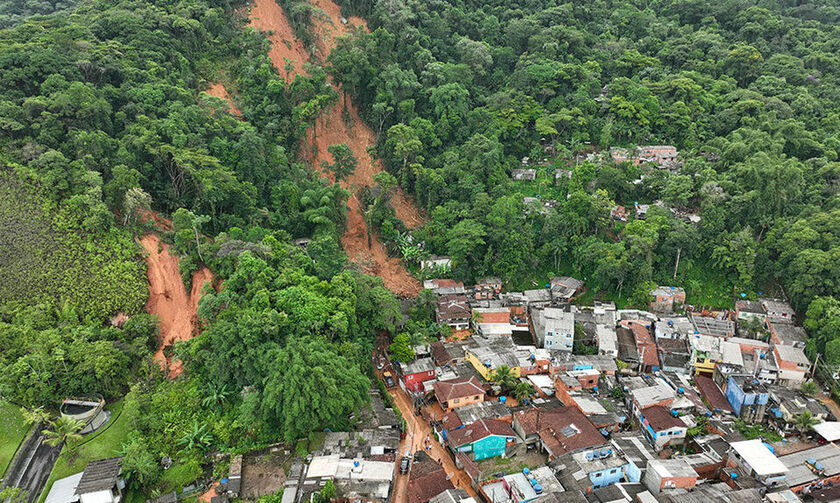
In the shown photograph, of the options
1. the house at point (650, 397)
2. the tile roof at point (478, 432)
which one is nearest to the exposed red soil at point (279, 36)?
the tile roof at point (478, 432)

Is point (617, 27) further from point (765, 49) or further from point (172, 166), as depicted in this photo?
point (172, 166)

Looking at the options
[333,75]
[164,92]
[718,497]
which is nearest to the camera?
[718,497]

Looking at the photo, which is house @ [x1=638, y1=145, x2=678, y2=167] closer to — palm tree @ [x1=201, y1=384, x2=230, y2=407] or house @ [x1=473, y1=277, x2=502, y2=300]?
house @ [x1=473, y1=277, x2=502, y2=300]

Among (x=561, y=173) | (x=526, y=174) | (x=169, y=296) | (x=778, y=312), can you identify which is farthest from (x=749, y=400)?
(x=169, y=296)

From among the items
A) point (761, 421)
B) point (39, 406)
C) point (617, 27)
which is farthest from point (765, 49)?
point (39, 406)

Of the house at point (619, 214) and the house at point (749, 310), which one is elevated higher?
the house at point (619, 214)

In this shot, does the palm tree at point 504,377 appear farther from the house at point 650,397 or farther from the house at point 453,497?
the house at point 453,497

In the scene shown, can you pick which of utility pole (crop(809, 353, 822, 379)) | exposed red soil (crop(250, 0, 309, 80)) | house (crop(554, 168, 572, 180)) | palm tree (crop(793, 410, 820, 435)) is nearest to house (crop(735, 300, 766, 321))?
utility pole (crop(809, 353, 822, 379))
